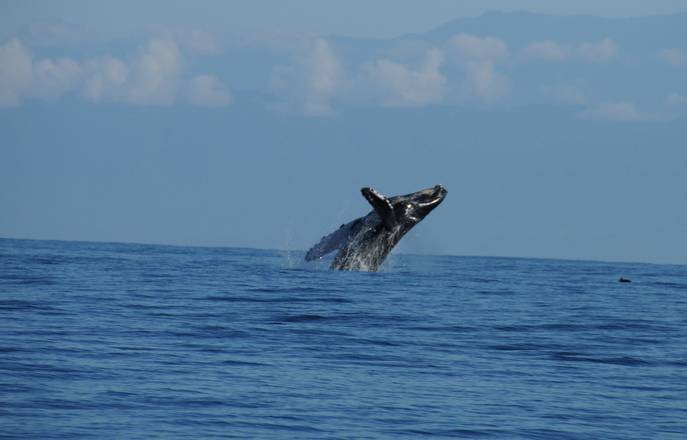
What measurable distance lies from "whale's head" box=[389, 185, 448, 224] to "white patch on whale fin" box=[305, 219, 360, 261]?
1114mm

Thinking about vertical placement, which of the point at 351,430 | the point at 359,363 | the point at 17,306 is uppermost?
the point at 17,306

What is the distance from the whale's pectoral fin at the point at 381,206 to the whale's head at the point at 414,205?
28 centimetres

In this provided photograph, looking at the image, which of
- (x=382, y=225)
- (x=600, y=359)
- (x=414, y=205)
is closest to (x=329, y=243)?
(x=382, y=225)

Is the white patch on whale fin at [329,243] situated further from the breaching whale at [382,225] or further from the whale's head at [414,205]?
the whale's head at [414,205]

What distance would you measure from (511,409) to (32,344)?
634 centimetres

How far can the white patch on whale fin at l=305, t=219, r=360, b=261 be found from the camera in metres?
26.7

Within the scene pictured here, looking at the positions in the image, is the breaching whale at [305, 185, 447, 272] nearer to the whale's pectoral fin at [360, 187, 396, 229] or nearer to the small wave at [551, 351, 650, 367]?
the whale's pectoral fin at [360, 187, 396, 229]

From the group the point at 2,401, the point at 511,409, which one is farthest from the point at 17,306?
the point at 511,409

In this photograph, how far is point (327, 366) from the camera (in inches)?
573

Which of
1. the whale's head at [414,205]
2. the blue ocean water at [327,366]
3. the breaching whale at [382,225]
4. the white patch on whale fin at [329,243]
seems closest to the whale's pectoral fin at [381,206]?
the breaching whale at [382,225]

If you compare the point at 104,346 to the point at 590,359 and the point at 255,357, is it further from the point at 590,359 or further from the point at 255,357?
the point at 590,359

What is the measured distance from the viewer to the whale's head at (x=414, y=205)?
2778cm

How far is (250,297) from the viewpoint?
78.5ft

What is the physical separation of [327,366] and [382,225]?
A: 533 inches
